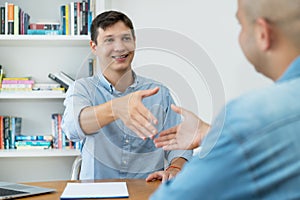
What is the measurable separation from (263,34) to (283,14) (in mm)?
43

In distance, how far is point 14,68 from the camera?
3176 mm

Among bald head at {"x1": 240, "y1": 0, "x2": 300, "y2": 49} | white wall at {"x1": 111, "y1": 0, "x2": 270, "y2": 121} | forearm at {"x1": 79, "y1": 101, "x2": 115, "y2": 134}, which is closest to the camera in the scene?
bald head at {"x1": 240, "y1": 0, "x2": 300, "y2": 49}

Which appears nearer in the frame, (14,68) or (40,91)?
(40,91)

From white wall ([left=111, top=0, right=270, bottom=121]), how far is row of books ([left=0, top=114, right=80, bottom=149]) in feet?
2.30

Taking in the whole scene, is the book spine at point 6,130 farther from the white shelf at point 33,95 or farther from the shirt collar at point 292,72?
the shirt collar at point 292,72

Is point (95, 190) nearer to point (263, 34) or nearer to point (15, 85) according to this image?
point (263, 34)

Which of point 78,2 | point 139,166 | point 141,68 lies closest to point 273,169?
point 139,166

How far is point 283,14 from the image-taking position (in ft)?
2.38

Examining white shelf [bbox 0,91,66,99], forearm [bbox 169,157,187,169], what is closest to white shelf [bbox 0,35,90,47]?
white shelf [bbox 0,91,66,99]

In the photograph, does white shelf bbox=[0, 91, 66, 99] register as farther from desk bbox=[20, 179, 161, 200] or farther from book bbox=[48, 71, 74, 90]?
desk bbox=[20, 179, 161, 200]

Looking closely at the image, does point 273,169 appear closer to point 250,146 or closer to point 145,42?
point 250,146

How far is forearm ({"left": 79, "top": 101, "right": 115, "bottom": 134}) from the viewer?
1663 mm

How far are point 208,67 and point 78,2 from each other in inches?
40.1

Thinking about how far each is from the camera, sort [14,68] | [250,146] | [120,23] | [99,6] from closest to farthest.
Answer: [250,146], [120,23], [99,6], [14,68]
